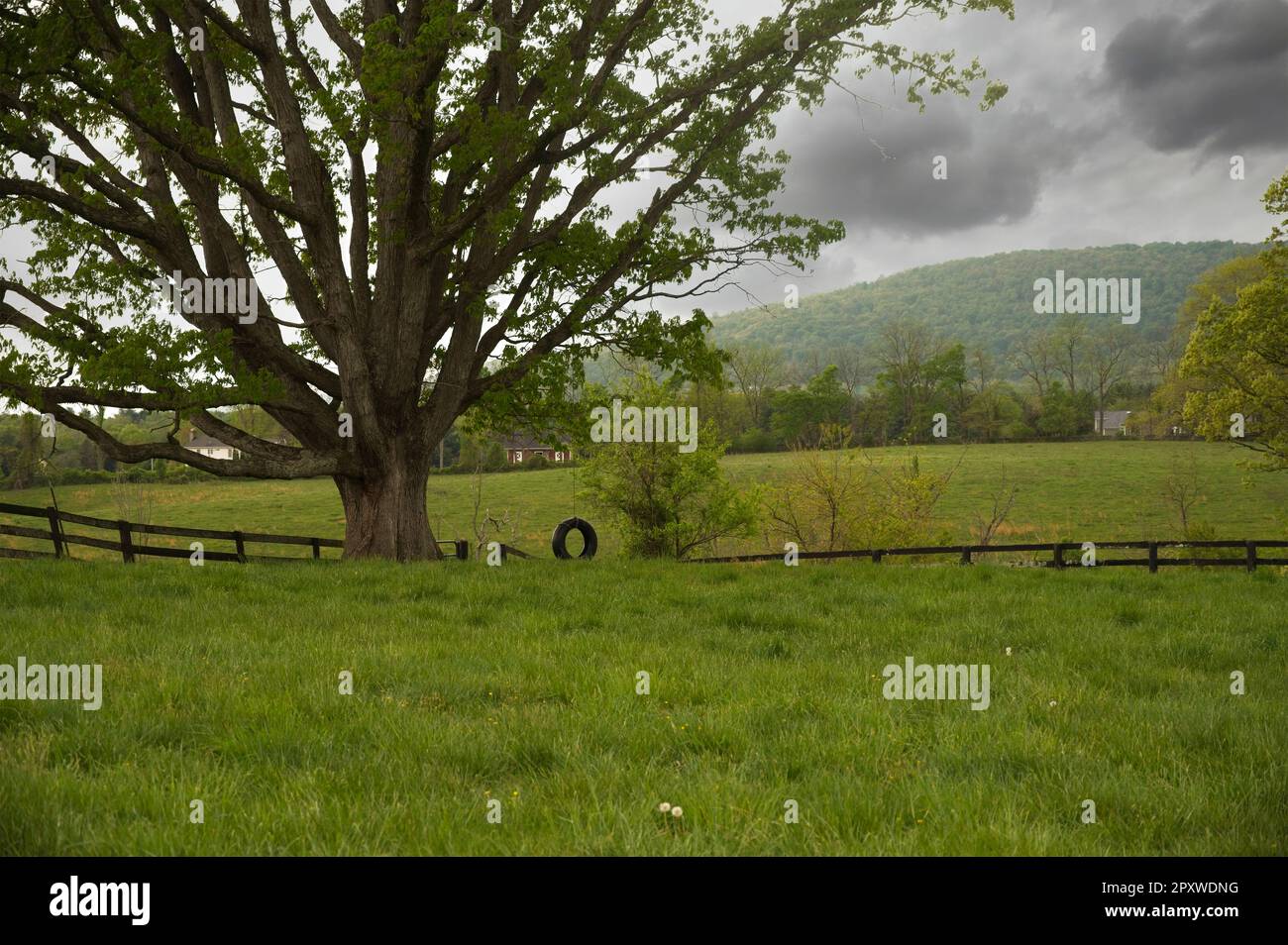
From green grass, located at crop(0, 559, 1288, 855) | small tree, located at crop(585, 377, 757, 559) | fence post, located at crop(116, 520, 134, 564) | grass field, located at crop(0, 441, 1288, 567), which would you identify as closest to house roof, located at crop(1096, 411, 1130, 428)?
grass field, located at crop(0, 441, 1288, 567)

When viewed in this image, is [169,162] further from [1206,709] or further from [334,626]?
[1206,709]

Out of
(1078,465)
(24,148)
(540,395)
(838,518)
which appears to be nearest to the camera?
(24,148)

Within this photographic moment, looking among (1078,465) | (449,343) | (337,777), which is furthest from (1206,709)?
(1078,465)

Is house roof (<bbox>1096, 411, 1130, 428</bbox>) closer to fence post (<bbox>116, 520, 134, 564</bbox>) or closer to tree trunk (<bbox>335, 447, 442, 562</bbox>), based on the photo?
tree trunk (<bbox>335, 447, 442, 562</bbox>)

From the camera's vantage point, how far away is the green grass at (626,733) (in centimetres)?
343

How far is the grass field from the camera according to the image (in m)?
46.8

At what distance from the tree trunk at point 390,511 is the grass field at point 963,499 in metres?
20.3

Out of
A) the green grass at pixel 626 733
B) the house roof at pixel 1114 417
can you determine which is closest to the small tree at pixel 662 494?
the green grass at pixel 626 733

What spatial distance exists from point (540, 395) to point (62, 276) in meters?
11.0

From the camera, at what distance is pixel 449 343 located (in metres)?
17.3

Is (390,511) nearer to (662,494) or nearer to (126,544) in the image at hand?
(126,544)

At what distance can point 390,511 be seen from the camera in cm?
1653

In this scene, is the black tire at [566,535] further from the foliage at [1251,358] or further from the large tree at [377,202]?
the foliage at [1251,358]

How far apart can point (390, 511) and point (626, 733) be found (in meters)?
12.9
